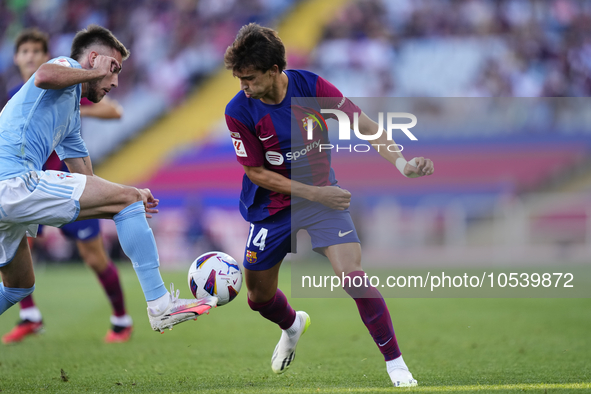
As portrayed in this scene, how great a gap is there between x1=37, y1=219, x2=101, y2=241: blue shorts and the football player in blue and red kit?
2357 millimetres

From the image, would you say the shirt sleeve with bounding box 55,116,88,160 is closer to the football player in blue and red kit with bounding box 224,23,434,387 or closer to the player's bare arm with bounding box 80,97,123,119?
the football player in blue and red kit with bounding box 224,23,434,387

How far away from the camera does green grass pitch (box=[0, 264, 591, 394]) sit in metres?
4.20

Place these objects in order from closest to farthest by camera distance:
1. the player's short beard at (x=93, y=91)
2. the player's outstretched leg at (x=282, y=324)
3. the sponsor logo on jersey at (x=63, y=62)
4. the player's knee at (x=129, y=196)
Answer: the sponsor logo on jersey at (x=63, y=62)
the player's knee at (x=129, y=196)
the player's short beard at (x=93, y=91)
the player's outstretched leg at (x=282, y=324)

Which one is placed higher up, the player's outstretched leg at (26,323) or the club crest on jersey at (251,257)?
the club crest on jersey at (251,257)

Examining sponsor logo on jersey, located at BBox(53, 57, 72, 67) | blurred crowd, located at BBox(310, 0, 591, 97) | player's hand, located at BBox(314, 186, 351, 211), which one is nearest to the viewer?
sponsor logo on jersey, located at BBox(53, 57, 72, 67)

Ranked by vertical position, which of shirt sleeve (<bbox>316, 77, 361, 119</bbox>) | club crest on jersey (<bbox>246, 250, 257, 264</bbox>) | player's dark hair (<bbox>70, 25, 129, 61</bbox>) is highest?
player's dark hair (<bbox>70, 25, 129, 61</bbox>)

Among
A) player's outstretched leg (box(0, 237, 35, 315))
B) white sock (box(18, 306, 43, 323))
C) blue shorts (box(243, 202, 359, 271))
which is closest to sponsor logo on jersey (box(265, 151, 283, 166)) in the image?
blue shorts (box(243, 202, 359, 271))

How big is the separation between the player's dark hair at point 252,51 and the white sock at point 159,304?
153 cm

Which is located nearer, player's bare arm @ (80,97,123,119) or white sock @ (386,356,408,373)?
white sock @ (386,356,408,373)

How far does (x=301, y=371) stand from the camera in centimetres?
487

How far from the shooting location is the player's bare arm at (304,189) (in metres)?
4.42

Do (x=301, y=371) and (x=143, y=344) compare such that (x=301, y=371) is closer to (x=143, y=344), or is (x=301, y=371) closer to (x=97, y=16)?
(x=143, y=344)

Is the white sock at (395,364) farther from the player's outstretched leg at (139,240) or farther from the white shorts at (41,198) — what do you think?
the white shorts at (41,198)

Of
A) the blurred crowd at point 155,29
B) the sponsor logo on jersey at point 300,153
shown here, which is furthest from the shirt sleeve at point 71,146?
the blurred crowd at point 155,29
